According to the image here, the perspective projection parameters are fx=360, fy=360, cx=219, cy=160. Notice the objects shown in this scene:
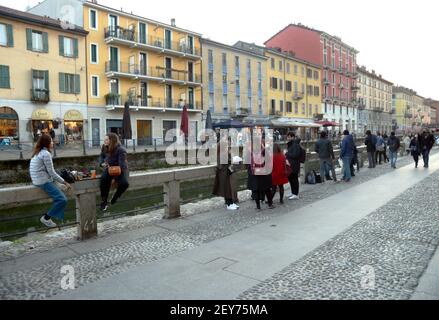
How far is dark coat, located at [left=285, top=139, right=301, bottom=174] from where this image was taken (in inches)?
383

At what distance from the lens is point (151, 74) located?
39094 millimetres

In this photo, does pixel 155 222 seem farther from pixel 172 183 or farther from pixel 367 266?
pixel 367 266

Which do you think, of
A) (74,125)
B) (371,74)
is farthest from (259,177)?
(371,74)

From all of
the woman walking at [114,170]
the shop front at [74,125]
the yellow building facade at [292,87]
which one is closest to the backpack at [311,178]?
the woman walking at [114,170]

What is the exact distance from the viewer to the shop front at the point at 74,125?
32156 mm

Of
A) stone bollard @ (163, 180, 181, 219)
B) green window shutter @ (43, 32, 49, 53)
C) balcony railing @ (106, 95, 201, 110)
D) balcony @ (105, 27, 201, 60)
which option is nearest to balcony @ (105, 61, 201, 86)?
balcony @ (105, 27, 201, 60)

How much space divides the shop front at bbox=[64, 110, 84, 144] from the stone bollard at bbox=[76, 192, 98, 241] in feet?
91.6

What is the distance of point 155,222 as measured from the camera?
7.14 m

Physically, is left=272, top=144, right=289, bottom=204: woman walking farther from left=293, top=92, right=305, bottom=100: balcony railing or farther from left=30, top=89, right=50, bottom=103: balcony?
left=293, top=92, right=305, bottom=100: balcony railing

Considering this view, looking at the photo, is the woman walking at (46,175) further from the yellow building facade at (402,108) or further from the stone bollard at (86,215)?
the yellow building facade at (402,108)

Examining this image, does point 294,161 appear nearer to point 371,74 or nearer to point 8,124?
point 8,124

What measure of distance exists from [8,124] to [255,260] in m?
29.7
